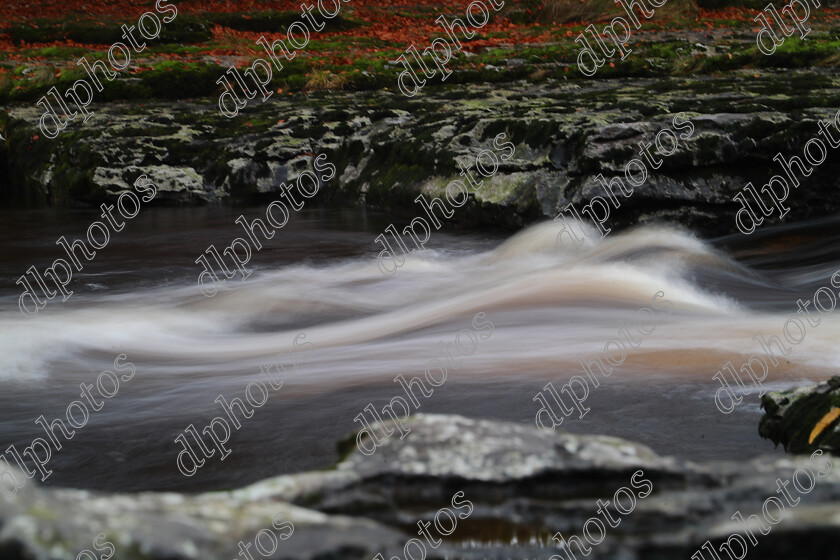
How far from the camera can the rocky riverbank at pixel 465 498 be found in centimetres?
154

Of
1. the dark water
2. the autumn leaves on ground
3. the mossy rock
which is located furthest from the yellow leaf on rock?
the autumn leaves on ground

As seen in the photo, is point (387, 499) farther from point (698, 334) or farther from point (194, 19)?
point (194, 19)

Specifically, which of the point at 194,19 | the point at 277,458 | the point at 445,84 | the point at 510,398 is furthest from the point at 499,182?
the point at 194,19

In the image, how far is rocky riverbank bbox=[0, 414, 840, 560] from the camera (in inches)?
60.8

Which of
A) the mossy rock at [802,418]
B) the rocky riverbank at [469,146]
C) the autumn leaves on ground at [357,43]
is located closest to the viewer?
the mossy rock at [802,418]

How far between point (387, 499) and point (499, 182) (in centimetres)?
547

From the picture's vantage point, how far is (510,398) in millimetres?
3598

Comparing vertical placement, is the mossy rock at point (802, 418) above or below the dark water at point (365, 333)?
below

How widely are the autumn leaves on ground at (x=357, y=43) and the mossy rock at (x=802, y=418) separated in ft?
30.6

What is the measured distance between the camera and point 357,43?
15.8 meters

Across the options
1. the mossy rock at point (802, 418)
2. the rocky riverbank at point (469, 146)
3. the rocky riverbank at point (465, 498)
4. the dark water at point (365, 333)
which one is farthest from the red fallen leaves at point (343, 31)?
the rocky riverbank at point (465, 498)

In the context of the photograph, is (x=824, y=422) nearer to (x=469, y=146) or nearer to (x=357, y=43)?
(x=469, y=146)

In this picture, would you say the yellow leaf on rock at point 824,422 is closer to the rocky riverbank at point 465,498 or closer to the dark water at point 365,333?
the dark water at point 365,333

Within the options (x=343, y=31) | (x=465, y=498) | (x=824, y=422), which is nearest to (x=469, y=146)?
(x=824, y=422)
